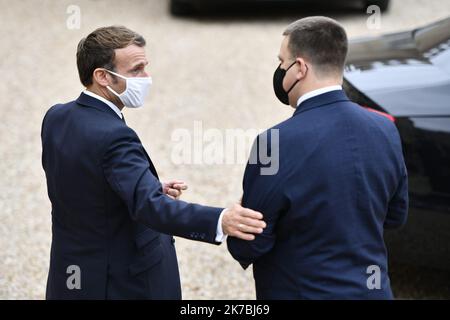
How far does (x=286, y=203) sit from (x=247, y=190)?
0.52 ft

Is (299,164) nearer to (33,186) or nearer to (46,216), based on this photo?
(46,216)

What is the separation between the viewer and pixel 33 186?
18.0 ft

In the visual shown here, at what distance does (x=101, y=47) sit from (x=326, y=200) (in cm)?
99

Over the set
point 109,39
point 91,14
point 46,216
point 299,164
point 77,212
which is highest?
point 91,14

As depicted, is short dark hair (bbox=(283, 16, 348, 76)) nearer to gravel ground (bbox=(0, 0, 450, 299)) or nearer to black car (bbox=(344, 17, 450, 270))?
black car (bbox=(344, 17, 450, 270))

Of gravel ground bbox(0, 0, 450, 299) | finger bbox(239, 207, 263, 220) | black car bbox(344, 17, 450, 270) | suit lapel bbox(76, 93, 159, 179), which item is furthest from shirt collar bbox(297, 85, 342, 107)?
gravel ground bbox(0, 0, 450, 299)

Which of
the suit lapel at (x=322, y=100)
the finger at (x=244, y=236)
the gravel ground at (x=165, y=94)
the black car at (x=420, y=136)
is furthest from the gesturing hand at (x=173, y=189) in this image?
the gravel ground at (x=165, y=94)

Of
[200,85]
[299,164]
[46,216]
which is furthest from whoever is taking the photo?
[200,85]

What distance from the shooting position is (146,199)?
2322 millimetres

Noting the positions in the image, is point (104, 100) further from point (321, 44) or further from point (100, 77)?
point (321, 44)

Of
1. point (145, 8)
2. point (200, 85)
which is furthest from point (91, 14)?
point (200, 85)

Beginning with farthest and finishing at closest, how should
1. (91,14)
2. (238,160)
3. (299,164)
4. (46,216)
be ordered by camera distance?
(91,14) → (238,160) → (46,216) → (299,164)

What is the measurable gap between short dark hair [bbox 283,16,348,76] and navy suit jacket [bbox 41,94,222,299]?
2.01 feet

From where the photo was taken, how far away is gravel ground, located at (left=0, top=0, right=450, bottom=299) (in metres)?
4.51
